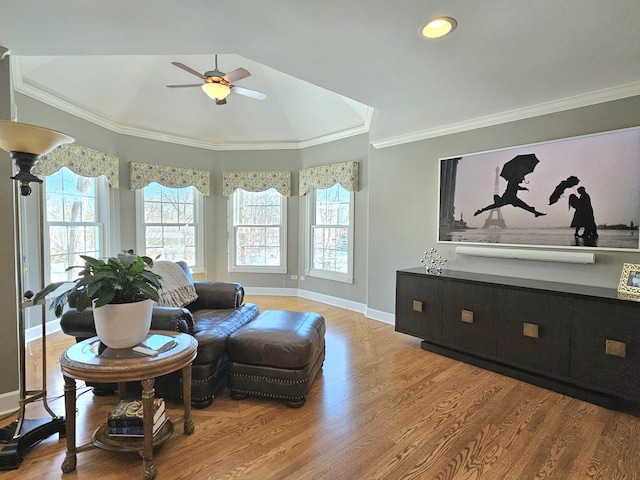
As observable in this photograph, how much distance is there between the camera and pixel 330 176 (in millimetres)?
5078

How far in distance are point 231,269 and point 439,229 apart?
145 inches

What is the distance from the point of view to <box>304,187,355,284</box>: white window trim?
4.95 metres

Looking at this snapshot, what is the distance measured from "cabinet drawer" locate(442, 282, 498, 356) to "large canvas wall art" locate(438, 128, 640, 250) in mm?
640

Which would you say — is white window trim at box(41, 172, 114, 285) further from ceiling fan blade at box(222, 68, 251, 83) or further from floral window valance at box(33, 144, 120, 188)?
ceiling fan blade at box(222, 68, 251, 83)

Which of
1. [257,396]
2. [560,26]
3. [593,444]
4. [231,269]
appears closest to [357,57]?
[560,26]

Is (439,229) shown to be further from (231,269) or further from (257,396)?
(231,269)

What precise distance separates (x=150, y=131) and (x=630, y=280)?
5.84 metres

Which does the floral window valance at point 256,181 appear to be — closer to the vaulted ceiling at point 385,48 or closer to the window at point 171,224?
the window at point 171,224

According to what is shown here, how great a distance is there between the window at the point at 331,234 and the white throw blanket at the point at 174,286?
98.7 inches

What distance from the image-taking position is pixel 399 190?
13.6 feet

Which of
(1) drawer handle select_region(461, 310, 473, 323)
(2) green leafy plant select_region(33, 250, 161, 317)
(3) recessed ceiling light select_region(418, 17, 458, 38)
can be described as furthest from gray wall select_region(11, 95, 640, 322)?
(2) green leafy plant select_region(33, 250, 161, 317)

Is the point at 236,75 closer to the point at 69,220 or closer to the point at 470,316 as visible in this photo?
the point at 69,220

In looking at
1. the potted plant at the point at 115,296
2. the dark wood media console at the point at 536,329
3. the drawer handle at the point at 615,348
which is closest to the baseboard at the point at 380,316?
the dark wood media console at the point at 536,329

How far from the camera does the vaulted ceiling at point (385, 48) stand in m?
1.89
